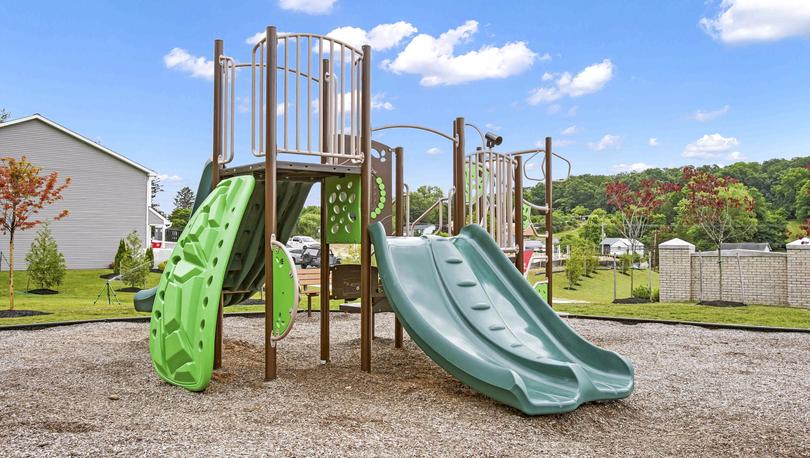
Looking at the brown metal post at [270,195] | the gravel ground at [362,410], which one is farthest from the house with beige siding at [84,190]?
the brown metal post at [270,195]

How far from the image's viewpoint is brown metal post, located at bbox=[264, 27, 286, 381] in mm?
5207

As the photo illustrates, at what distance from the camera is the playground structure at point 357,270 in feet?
15.5

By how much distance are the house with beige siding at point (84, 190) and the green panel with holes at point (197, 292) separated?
21.5 m

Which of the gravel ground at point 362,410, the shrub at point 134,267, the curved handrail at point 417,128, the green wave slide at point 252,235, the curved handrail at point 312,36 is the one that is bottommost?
the gravel ground at point 362,410

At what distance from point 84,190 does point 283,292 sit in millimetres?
22989

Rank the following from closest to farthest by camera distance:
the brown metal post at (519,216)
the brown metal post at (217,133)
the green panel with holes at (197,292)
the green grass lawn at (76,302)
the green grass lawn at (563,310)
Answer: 1. the green panel with holes at (197,292)
2. the brown metal post at (217,133)
3. the brown metal post at (519,216)
4. the green grass lawn at (76,302)
5. the green grass lawn at (563,310)

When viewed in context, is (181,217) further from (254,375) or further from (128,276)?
(254,375)

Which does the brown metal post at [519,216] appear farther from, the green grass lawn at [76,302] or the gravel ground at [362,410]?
the green grass lawn at [76,302]

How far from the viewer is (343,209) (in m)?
6.20

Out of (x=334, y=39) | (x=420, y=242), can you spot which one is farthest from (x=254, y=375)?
(x=334, y=39)

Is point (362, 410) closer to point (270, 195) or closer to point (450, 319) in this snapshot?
point (450, 319)

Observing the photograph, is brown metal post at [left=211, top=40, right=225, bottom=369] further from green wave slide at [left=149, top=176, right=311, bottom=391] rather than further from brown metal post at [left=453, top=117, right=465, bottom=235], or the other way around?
brown metal post at [left=453, top=117, right=465, bottom=235]

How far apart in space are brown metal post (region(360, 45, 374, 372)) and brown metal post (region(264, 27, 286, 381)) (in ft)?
2.83

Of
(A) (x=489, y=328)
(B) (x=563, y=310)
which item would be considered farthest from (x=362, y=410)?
(B) (x=563, y=310)
